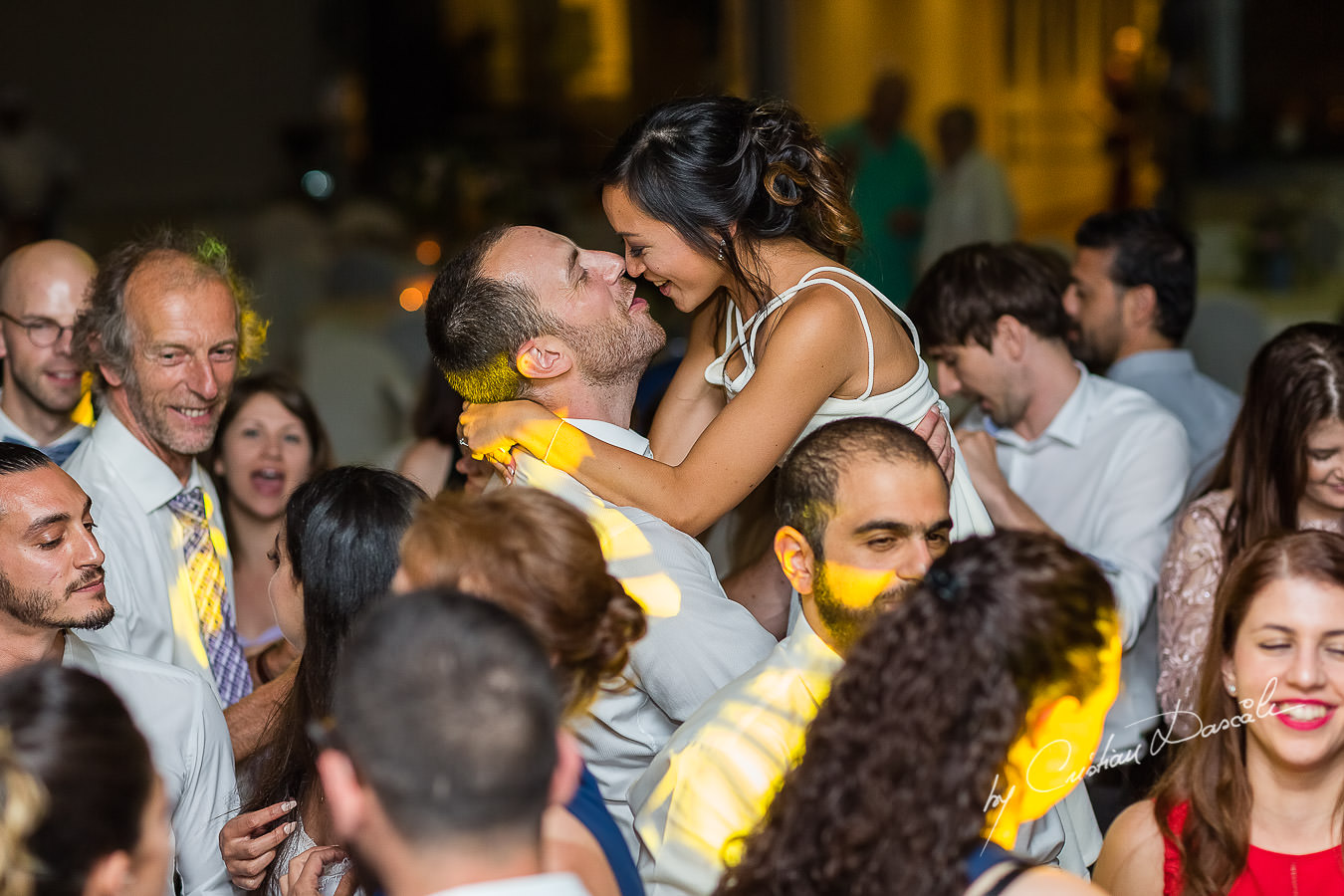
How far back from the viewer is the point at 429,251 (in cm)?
684

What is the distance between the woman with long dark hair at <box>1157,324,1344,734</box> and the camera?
2621 millimetres

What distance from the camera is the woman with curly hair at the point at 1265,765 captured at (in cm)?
191

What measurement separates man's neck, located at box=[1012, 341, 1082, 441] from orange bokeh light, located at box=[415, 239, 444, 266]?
14.0ft

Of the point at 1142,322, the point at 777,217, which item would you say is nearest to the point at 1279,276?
the point at 1142,322

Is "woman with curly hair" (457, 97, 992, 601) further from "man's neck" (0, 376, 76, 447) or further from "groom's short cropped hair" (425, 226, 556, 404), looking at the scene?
"man's neck" (0, 376, 76, 447)

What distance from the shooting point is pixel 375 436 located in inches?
242

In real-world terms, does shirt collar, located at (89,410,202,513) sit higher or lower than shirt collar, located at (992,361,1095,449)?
higher

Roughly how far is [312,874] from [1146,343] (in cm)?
257

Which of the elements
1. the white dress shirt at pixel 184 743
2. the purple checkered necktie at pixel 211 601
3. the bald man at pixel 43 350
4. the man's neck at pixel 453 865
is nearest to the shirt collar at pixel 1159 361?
the purple checkered necktie at pixel 211 601

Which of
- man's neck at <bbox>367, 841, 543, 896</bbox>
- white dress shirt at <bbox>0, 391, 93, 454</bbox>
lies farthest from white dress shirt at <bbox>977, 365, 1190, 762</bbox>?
white dress shirt at <bbox>0, 391, 93, 454</bbox>

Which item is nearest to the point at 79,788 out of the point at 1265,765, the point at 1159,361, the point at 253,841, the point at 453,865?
the point at 453,865

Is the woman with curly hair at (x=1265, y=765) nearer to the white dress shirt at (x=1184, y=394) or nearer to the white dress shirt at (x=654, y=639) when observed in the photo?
the white dress shirt at (x=654, y=639)

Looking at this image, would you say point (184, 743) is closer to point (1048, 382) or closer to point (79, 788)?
point (79, 788)
